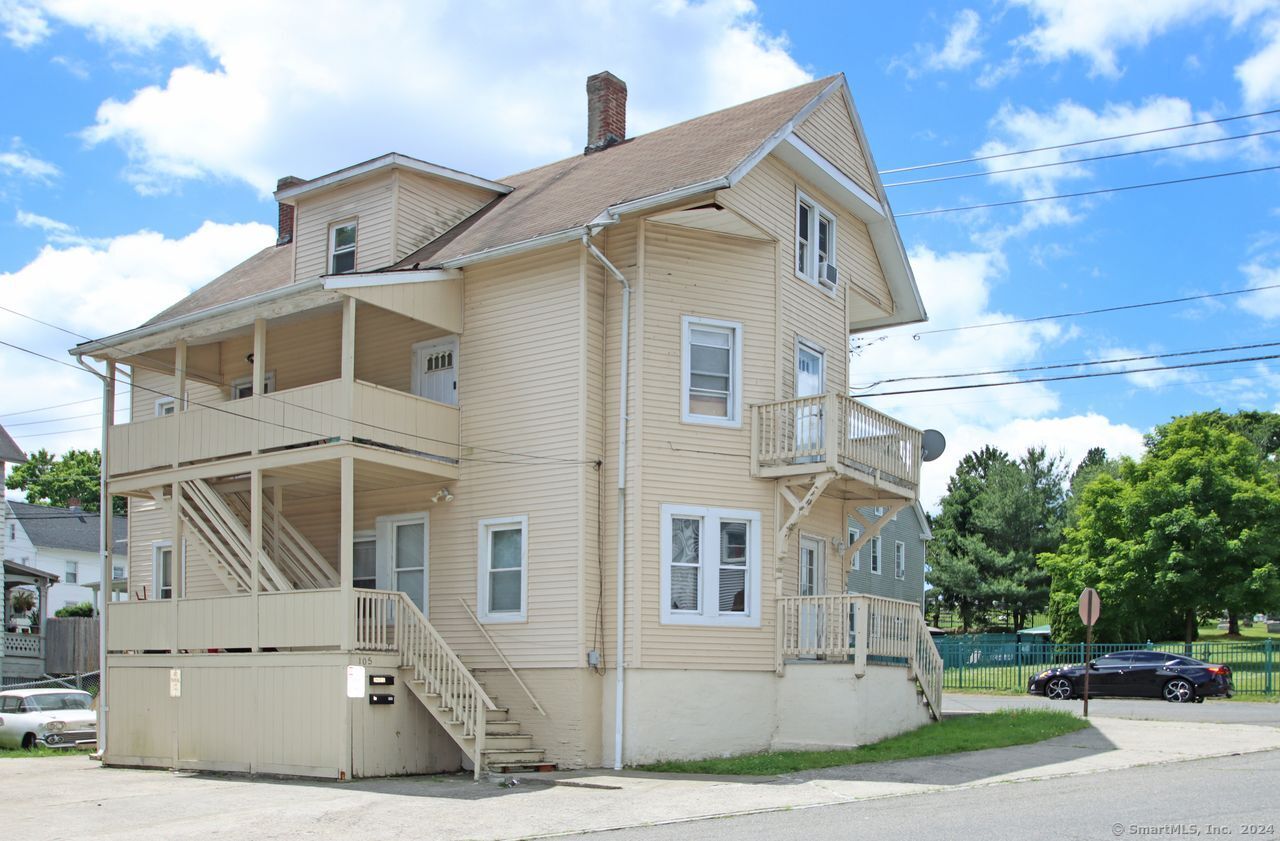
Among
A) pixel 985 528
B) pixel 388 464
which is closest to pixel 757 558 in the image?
pixel 388 464

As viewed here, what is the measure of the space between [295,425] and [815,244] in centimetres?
963

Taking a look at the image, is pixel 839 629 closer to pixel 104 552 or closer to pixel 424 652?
pixel 424 652

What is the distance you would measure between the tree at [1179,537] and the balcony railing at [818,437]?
26832mm

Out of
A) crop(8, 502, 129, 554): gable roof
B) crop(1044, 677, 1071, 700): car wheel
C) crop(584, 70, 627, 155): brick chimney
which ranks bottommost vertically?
crop(1044, 677, 1071, 700): car wheel

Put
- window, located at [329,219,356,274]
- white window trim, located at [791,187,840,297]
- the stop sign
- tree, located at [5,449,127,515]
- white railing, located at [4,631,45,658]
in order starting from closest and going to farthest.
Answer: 1. white window trim, located at [791,187,840,297]
2. window, located at [329,219,356,274]
3. the stop sign
4. white railing, located at [4,631,45,658]
5. tree, located at [5,449,127,515]

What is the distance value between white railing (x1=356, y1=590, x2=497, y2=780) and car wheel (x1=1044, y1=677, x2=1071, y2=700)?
59.8ft

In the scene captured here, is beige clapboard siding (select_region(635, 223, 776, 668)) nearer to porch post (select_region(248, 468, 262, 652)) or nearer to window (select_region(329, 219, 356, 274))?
porch post (select_region(248, 468, 262, 652))

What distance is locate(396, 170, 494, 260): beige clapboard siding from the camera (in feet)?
76.6

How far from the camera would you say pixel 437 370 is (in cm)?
2228

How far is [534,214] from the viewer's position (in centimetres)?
2198

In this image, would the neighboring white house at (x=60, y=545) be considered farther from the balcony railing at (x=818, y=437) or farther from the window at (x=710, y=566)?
the balcony railing at (x=818, y=437)

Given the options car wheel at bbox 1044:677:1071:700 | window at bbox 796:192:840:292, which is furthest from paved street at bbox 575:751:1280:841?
car wheel at bbox 1044:677:1071:700

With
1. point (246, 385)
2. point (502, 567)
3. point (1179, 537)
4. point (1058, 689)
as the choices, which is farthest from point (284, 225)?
point (1179, 537)

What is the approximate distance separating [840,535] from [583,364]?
6.52 m
